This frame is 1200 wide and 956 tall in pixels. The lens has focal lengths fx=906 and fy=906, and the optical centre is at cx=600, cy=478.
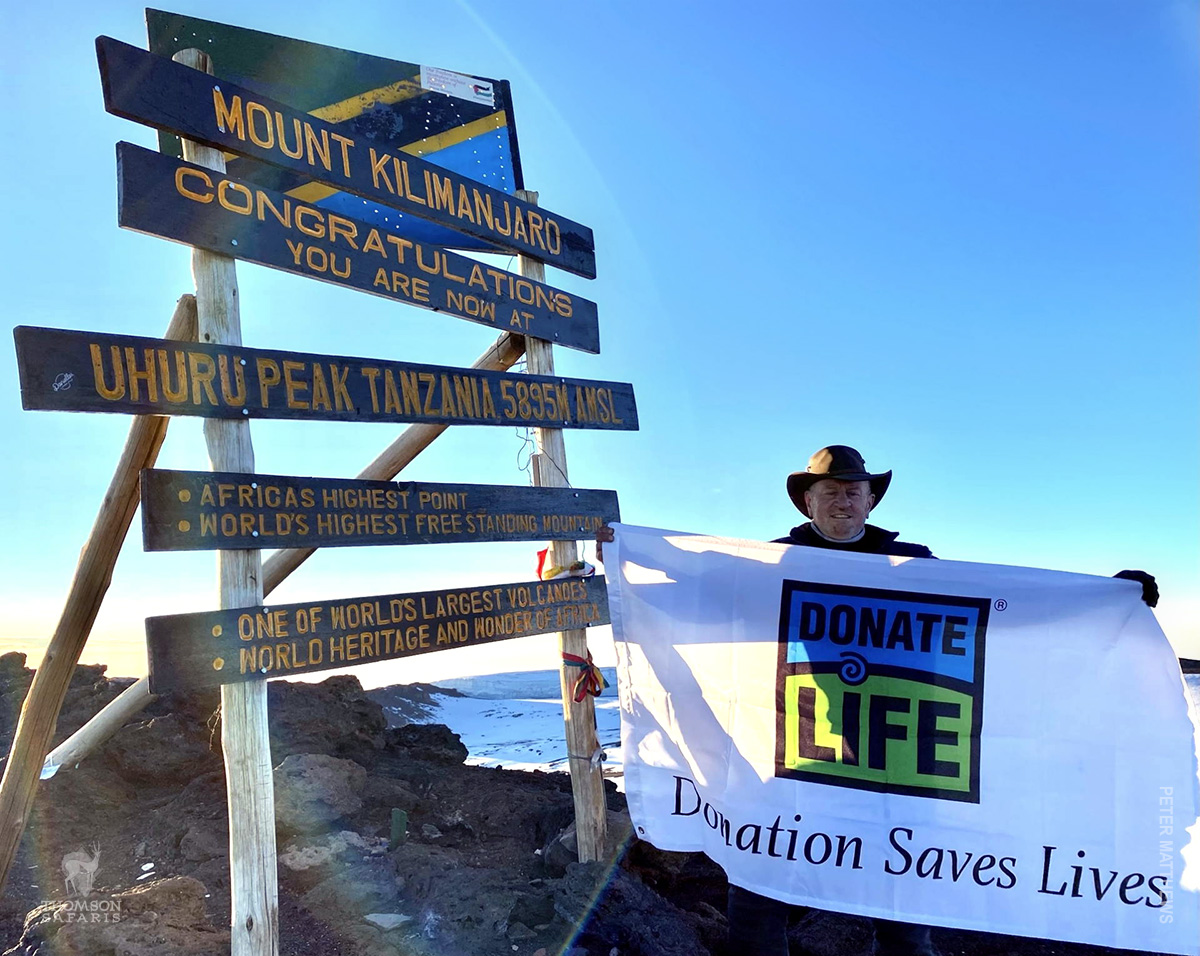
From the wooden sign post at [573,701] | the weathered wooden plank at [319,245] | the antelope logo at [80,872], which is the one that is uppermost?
the weathered wooden plank at [319,245]

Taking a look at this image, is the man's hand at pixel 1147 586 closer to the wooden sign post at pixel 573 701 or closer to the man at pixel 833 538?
the man at pixel 833 538

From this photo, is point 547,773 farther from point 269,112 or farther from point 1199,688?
point 269,112

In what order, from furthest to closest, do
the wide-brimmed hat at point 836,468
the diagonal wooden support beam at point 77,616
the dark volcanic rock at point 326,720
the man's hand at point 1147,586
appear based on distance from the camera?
1. the dark volcanic rock at point 326,720
2. the diagonal wooden support beam at point 77,616
3. the wide-brimmed hat at point 836,468
4. the man's hand at point 1147,586

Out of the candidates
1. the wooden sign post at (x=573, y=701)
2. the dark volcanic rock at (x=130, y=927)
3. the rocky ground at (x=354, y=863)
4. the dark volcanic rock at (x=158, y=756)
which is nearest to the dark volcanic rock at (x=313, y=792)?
the rocky ground at (x=354, y=863)

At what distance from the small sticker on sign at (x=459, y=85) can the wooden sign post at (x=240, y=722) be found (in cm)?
198

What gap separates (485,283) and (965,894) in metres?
4.01

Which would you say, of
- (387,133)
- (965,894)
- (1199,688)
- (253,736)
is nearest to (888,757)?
(965,894)

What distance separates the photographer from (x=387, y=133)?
5.82 m

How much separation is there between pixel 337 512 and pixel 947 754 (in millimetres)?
3026

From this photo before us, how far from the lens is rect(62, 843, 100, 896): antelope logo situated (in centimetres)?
509

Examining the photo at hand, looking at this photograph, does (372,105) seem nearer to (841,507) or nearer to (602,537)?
(602,537)

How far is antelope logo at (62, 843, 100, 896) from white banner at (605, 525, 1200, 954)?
324 centimetres

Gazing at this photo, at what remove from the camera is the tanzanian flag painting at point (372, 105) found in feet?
16.4

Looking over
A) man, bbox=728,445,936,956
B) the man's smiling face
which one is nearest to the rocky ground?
man, bbox=728,445,936,956
